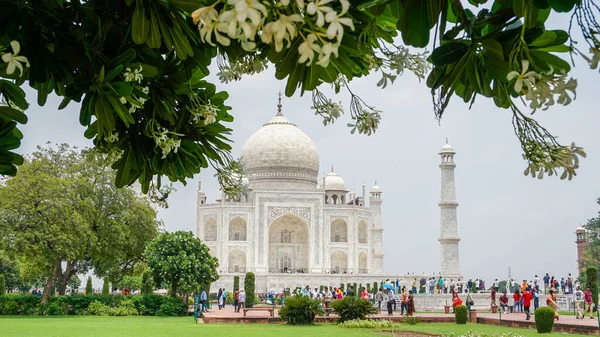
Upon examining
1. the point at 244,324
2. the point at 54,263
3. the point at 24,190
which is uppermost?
the point at 24,190

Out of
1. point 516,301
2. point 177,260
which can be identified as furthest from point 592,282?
point 177,260

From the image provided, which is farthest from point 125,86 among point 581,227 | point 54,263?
point 581,227

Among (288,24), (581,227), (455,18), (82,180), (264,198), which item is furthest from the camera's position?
(581,227)

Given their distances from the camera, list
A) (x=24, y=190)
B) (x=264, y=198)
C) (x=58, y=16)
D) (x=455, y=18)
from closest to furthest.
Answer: (x=455, y=18), (x=58, y=16), (x=24, y=190), (x=264, y=198)

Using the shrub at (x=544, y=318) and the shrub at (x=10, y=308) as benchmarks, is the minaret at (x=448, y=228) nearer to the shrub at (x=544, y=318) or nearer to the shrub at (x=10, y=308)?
the shrub at (x=10, y=308)

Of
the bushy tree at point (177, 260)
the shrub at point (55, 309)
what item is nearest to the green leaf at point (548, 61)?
the bushy tree at point (177, 260)

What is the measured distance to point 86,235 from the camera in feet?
68.4

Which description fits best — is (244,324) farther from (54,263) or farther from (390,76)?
(390,76)

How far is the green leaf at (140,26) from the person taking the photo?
2.19m

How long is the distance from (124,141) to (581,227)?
41741 millimetres

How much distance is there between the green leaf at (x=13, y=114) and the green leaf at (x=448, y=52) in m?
1.74

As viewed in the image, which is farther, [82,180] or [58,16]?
[82,180]

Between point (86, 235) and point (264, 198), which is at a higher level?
point (264, 198)

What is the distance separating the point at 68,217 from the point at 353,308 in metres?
9.42
